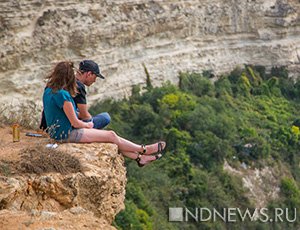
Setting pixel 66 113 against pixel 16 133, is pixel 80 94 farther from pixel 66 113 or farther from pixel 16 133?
pixel 16 133

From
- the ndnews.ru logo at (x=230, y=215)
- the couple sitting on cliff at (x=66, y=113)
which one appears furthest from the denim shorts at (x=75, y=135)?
the ndnews.ru logo at (x=230, y=215)

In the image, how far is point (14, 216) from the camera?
5898 millimetres

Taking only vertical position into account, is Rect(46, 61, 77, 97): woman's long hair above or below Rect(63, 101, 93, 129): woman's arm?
above

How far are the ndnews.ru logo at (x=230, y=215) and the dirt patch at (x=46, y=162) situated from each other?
37.6 ft

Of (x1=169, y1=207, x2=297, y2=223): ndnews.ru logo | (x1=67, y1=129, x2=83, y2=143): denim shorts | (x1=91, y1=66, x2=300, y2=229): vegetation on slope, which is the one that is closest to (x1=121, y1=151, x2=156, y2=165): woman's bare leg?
(x1=67, y1=129, x2=83, y2=143): denim shorts

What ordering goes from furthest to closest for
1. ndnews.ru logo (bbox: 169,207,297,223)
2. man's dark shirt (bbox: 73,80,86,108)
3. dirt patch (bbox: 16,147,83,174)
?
ndnews.ru logo (bbox: 169,207,297,223)
man's dark shirt (bbox: 73,80,86,108)
dirt patch (bbox: 16,147,83,174)

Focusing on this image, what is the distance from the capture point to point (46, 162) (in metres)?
6.86

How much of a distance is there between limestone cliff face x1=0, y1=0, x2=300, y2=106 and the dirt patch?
10.7 m

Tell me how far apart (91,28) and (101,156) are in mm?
13242

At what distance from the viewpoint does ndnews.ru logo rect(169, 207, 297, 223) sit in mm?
18656

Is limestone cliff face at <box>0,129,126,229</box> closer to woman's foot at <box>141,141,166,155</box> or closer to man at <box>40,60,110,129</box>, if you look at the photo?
woman's foot at <box>141,141,166,155</box>

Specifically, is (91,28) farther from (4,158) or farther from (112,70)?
(4,158)

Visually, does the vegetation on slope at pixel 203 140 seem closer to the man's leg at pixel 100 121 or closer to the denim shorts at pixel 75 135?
the man's leg at pixel 100 121

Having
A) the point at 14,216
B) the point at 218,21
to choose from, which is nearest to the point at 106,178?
the point at 14,216
